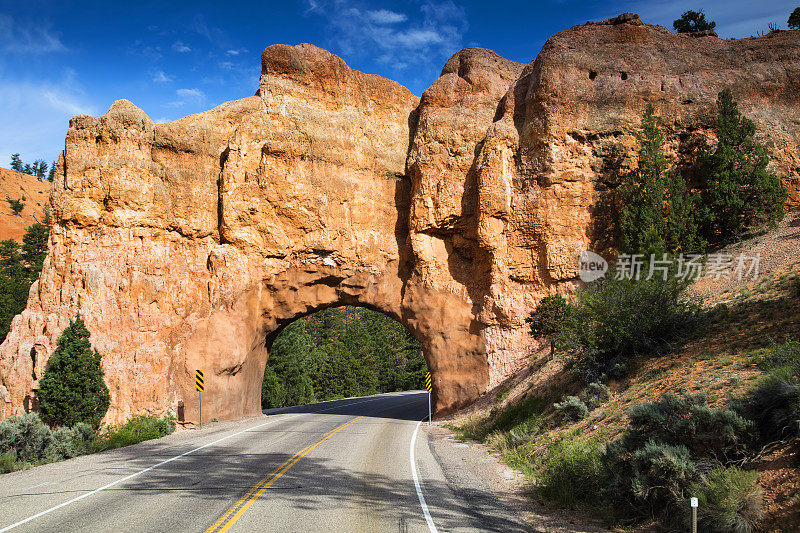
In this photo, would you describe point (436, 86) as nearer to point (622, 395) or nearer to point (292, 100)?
point (292, 100)

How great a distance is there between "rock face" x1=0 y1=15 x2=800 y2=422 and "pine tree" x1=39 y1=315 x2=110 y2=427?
4.95ft

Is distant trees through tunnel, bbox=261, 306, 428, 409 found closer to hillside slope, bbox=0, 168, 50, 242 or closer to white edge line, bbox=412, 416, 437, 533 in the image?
white edge line, bbox=412, 416, 437, 533

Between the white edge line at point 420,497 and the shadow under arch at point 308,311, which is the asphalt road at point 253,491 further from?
the shadow under arch at point 308,311

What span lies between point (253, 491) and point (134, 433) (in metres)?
10.8

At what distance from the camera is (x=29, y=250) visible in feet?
160

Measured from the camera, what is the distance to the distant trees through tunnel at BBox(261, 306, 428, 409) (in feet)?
168

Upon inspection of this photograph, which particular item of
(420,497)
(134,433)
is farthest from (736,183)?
(134,433)

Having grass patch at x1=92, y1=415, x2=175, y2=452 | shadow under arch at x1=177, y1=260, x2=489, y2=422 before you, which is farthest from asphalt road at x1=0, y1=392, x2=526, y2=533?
shadow under arch at x1=177, y1=260, x2=489, y2=422

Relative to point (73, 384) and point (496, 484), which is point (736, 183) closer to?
point (496, 484)

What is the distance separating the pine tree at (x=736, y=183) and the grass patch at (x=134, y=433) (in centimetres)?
2362

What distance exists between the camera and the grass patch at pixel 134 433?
16828 mm

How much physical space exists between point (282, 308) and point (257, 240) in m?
3.78

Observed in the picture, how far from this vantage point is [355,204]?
28.1 meters

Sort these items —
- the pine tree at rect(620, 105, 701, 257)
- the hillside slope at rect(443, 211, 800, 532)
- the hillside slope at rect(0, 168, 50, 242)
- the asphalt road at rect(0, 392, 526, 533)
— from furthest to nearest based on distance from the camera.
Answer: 1. the hillside slope at rect(0, 168, 50, 242)
2. the pine tree at rect(620, 105, 701, 257)
3. the asphalt road at rect(0, 392, 526, 533)
4. the hillside slope at rect(443, 211, 800, 532)
